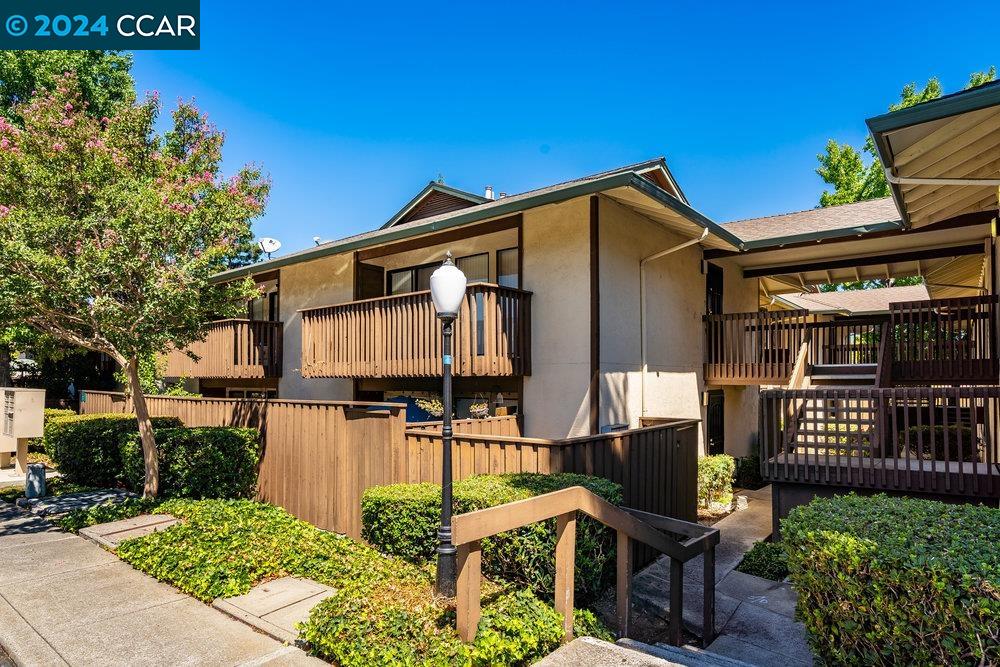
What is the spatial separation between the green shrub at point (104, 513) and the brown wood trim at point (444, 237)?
6397 mm

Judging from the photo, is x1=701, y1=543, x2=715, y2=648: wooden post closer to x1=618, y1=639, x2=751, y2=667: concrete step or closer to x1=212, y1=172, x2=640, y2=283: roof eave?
x1=618, y1=639, x2=751, y2=667: concrete step

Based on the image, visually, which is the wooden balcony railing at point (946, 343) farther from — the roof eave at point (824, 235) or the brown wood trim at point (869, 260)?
the brown wood trim at point (869, 260)

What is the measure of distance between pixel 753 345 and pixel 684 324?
1.57 m

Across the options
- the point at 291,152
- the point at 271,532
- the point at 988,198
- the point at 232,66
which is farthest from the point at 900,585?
the point at 291,152

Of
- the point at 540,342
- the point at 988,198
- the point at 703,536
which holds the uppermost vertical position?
the point at 988,198

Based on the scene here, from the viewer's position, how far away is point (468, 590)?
3.74 metres

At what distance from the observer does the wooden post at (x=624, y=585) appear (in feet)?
14.5

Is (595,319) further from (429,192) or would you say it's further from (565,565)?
(429,192)

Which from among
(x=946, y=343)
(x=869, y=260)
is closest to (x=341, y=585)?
(x=946, y=343)

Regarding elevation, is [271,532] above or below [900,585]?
below

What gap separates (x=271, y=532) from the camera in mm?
6977

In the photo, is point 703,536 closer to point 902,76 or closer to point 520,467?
point 520,467

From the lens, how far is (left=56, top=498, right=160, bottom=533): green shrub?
7.72 m

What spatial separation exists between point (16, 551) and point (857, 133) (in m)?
32.5
